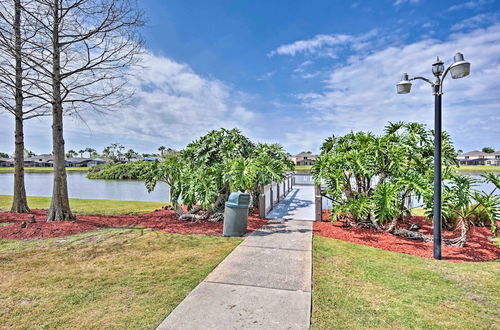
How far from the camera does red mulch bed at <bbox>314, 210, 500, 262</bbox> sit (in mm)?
4973

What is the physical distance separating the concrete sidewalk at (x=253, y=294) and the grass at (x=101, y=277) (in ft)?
0.74

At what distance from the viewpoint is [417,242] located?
5812 mm

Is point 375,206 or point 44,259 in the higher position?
point 375,206

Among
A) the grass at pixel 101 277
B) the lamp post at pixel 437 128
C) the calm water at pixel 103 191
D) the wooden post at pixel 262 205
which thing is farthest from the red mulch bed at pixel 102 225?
the calm water at pixel 103 191

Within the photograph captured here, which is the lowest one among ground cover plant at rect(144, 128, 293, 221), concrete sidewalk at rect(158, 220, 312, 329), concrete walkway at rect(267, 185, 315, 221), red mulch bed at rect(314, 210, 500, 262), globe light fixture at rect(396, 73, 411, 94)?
red mulch bed at rect(314, 210, 500, 262)

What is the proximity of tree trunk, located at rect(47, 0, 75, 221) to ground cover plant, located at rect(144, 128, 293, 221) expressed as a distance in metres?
2.17

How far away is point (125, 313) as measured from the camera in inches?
105

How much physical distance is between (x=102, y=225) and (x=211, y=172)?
126 inches

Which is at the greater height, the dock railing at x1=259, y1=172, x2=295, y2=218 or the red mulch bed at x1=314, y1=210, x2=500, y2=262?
the dock railing at x1=259, y1=172, x2=295, y2=218

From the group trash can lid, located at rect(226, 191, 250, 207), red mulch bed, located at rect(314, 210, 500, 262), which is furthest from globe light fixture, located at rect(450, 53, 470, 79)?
trash can lid, located at rect(226, 191, 250, 207)

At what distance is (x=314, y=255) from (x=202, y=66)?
11378 millimetres

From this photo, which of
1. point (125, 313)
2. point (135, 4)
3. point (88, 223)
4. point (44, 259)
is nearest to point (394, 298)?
point (125, 313)

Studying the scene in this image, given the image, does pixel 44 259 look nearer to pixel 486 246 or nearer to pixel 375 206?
pixel 375 206

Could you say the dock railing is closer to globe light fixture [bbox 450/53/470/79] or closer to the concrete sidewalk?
the concrete sidewalk
